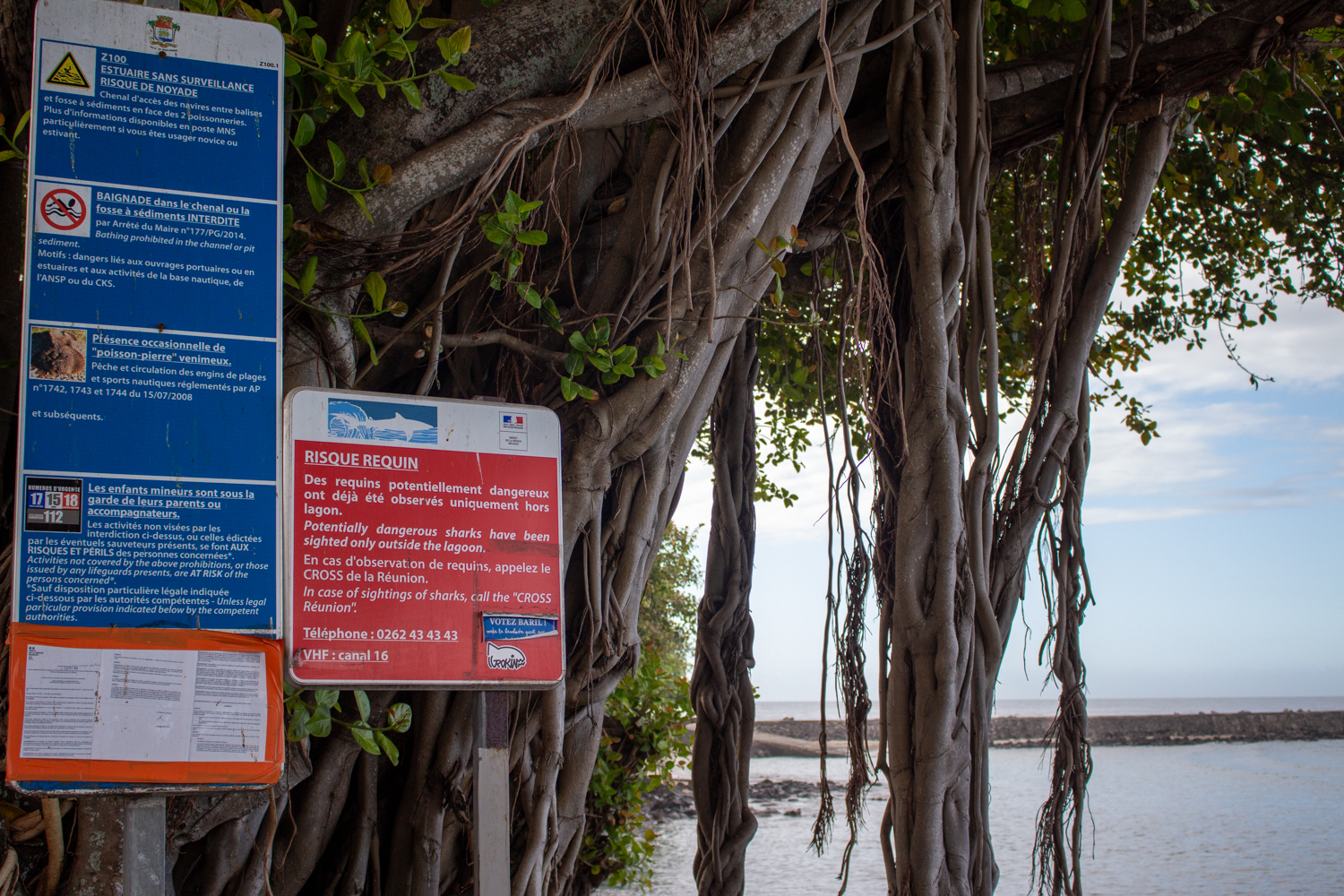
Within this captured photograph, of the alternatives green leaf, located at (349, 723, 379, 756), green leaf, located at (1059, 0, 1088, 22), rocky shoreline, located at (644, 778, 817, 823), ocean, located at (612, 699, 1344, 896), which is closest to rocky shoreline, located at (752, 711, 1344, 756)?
ocean, located at (612, 699, 1344, 896)

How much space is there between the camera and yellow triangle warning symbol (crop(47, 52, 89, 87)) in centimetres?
104

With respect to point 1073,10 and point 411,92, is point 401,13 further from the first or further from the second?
point 1073,10

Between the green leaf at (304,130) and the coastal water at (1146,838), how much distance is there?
1.94m

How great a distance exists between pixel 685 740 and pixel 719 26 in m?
2.70

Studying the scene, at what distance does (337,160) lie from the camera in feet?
4.42

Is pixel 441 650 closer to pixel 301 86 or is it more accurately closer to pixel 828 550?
pixel 301 86

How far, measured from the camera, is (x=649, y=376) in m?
1.68

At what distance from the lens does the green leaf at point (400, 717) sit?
140 cm

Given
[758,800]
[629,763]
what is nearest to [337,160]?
[629,763]

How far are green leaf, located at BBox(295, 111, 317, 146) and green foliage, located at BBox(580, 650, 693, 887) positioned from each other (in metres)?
2.34

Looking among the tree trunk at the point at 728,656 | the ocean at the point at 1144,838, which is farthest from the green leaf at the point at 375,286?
the ocean at the point at 1144,838

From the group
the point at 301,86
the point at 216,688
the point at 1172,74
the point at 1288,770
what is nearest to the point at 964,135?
the point at 1172,74

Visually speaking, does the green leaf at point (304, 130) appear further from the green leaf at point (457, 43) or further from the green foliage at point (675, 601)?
the green foliage at point (675, 601)

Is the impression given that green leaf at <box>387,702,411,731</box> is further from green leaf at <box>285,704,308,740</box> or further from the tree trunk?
the tree trunk
